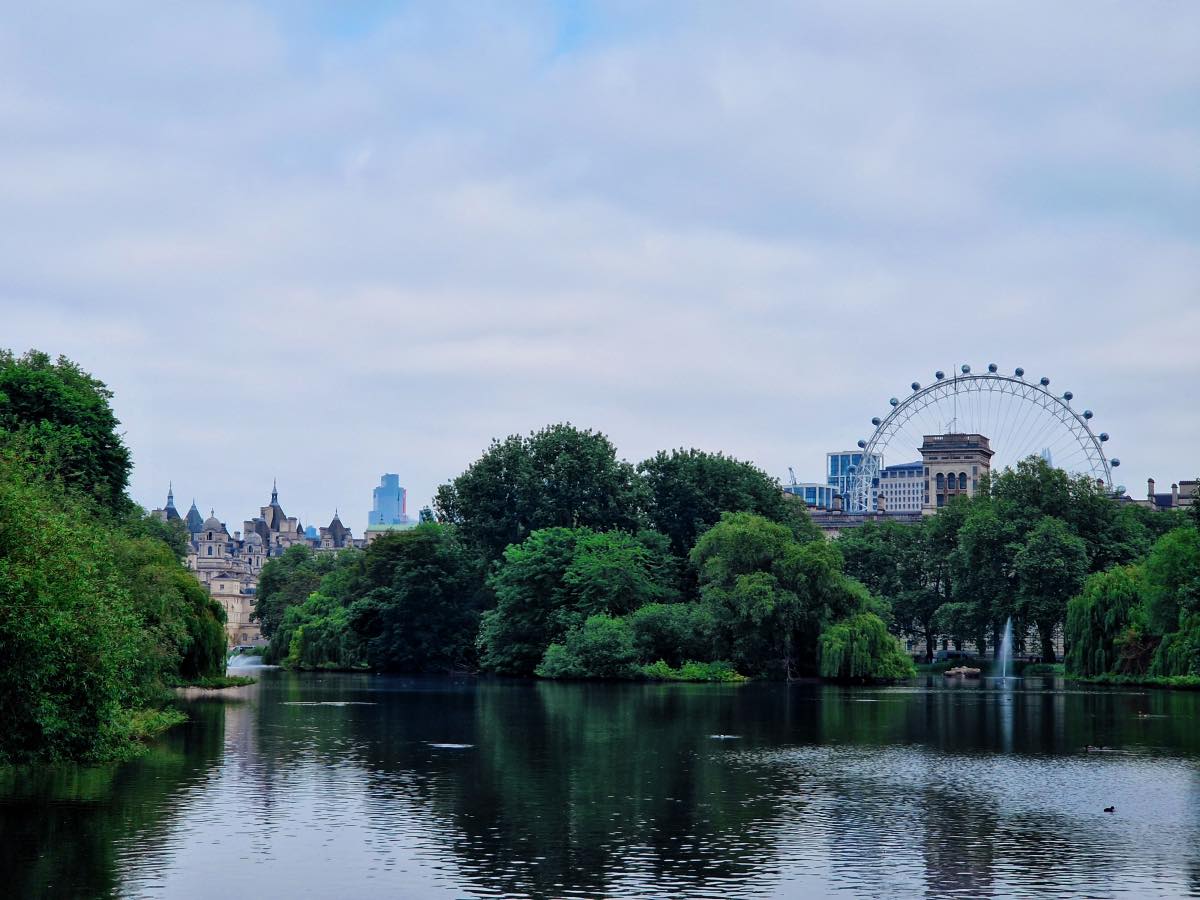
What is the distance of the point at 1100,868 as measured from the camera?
2506 centimetres

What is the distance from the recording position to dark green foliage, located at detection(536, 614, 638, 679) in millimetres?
88562

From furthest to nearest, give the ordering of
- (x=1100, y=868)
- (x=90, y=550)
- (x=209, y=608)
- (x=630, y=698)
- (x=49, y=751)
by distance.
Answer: (x=630, y=698), (x=209, y=608), (x=90, y=550), (x=49, y=751), (x=1100, y=868)

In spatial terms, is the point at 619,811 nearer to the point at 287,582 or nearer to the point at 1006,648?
the point at 1006,648

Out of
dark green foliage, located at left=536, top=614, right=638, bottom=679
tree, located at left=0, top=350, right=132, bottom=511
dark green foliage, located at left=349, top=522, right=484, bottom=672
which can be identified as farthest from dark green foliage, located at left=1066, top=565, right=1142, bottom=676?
tree, located at left=0, top=350, right=132, bottom=511

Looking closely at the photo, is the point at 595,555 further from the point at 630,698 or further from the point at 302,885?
the point at 302,885

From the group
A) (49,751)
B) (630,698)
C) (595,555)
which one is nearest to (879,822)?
(49,751)

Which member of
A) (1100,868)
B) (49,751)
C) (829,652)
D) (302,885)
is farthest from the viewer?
(829,652)

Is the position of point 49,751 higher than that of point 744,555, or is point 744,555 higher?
point 744,555

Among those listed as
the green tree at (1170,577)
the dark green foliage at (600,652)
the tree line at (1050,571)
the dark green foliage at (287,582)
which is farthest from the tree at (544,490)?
the dark green foliage at (287,582)

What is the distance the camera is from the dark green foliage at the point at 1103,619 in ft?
278

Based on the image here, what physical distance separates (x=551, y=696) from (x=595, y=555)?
22.2 meters

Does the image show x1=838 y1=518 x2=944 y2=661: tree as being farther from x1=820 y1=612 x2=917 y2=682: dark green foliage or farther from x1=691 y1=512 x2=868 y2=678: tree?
x1=820 y1=612 x2=917 y2=682: dark green foliage

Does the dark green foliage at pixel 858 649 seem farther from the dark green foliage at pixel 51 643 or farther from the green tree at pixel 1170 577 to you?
the dark green foliage at pixel 51 643

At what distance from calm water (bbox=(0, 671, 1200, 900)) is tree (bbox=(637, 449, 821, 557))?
48205mm
